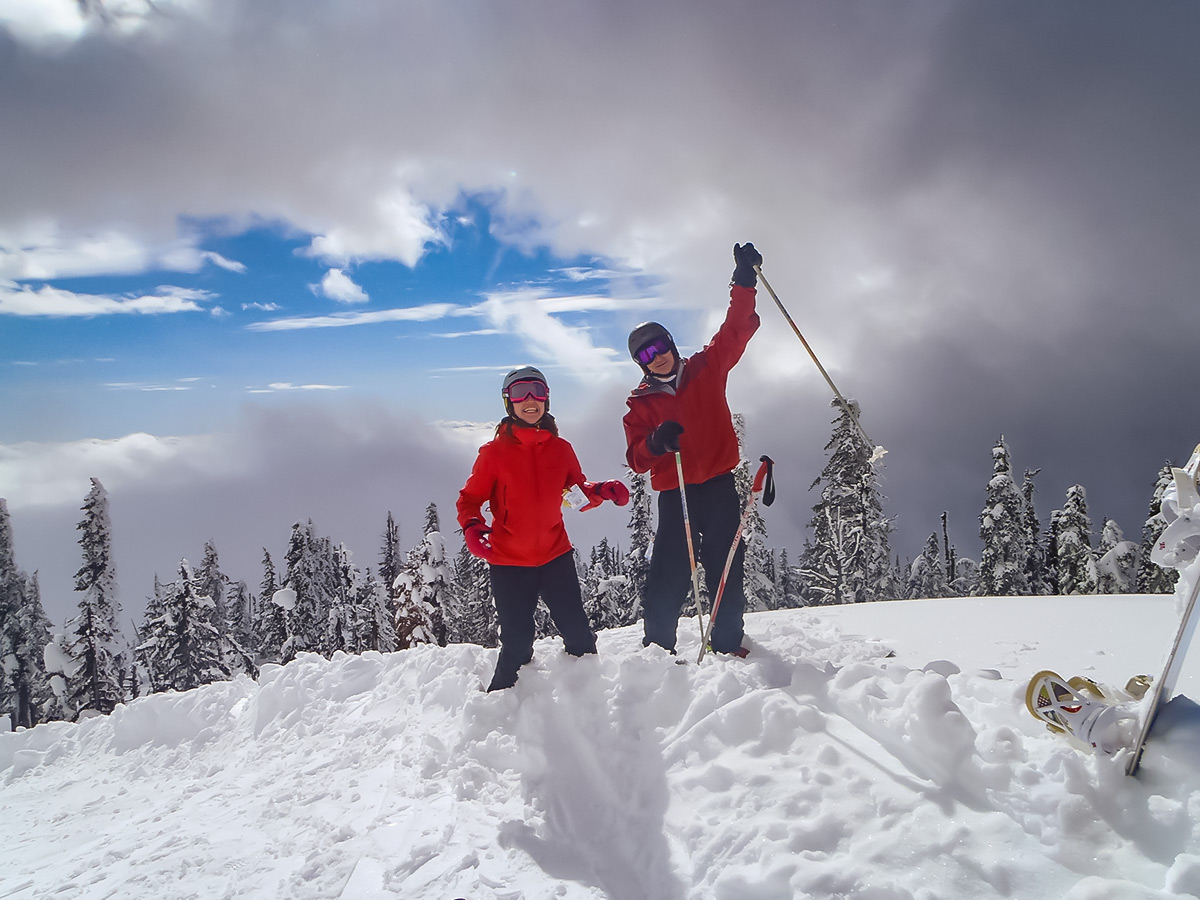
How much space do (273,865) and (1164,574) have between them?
2519 centimetres

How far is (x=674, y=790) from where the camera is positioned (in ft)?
11.0

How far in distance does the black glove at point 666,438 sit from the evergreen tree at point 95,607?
2540cm

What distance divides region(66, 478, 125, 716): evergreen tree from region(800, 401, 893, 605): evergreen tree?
975 inches

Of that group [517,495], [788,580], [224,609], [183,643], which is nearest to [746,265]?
[517,495]

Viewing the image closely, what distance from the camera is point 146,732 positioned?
6.59 metres

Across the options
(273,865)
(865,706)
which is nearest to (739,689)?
(865,706)

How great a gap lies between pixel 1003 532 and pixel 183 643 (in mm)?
32051

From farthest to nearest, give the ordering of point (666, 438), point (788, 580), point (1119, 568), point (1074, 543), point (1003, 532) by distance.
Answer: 1. point (788, 580)
2. point (1003, 532)
3. point (1074, 543)
4. point (1119, 568)
5. point (666, 438)

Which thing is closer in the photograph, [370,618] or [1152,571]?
[1152,571]

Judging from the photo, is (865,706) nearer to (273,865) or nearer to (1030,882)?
(1030,882)

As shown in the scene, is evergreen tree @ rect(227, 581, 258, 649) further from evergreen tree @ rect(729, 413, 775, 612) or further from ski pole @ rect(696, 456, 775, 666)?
ski pole @ rect(696, 456, 775, 666)

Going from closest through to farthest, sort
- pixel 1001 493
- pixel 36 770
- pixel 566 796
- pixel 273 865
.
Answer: pixel 273 865 → pixel 566 796 → pixel 36 770 → pixel 1001 493

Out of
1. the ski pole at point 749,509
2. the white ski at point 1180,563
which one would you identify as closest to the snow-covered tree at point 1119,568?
the ski pole at point 749,509

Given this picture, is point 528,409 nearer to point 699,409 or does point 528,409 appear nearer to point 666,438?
point 666,438
